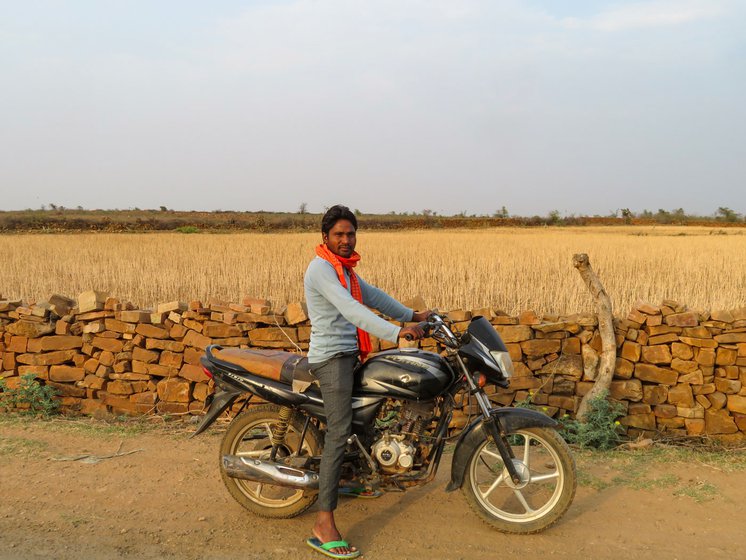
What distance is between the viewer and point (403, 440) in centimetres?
355

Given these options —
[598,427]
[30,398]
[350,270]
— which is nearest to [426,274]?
[598,427]

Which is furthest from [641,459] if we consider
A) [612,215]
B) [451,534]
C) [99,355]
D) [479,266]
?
[612,215]

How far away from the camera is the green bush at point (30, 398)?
631 cm

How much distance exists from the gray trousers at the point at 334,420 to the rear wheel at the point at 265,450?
28cm

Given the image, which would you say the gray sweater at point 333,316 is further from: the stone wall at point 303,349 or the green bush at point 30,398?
the green bush at point 30,398

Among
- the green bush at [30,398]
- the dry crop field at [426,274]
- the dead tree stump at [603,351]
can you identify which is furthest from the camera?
the dry crop field at [426,274]

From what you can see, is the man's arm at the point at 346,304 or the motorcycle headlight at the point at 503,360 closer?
the man's arm at the point at 346,304

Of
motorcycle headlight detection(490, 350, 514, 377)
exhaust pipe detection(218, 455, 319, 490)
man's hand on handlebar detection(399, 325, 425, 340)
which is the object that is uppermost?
man's hand on handlebar detection(399, 325, 425, 340)

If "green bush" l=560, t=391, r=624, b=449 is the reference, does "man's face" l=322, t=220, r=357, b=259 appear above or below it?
above

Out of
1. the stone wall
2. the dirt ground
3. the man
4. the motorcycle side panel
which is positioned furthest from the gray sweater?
the stone wall

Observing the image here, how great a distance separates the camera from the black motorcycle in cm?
346

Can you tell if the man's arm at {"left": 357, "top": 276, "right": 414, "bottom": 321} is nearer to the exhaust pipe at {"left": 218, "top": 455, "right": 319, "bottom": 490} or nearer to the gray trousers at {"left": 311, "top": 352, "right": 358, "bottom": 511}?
the gray trousers at {"left": 311, "top": 352, "right": 358, "bottom": 511}

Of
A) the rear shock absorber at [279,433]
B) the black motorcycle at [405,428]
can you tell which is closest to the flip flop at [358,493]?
the black motorcycle at [405,428]

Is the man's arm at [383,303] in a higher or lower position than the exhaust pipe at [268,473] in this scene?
higher
